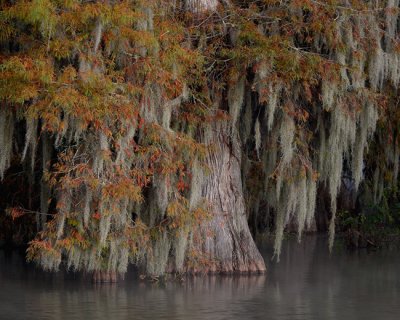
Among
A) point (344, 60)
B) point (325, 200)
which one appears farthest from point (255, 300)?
point (325, 200)

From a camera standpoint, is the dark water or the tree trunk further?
the tree trunk

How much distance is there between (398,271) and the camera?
58.8ft

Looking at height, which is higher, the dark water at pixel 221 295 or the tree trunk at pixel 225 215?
the tree trunk at pixel 225 215

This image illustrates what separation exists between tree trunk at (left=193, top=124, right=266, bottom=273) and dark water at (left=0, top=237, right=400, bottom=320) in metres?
0.33

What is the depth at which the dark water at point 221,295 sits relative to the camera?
13.7m

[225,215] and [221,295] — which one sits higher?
[225,215]

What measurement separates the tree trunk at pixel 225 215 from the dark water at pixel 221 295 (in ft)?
1.08

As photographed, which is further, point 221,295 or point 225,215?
point 225,215

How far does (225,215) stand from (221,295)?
1985mm

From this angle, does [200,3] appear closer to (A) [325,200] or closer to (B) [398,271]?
(B) [398,271]

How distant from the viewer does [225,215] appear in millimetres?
16859

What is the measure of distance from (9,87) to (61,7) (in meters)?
1.17

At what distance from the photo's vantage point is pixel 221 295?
595 inches

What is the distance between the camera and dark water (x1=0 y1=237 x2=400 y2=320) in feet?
44.9
